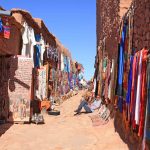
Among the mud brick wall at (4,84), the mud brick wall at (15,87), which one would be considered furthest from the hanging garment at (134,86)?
the mud brick wall at (4,84)

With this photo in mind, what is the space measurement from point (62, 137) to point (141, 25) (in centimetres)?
387

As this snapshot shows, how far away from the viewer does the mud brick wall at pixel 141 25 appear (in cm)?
635

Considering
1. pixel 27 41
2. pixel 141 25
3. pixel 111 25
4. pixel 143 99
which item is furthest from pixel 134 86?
pixel 27 41

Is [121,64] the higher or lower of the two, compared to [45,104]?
higher

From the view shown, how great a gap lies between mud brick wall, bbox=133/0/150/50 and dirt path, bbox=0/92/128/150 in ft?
7.00

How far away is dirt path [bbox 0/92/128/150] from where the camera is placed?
807cm

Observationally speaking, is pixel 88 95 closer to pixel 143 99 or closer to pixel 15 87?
pixel 15 87

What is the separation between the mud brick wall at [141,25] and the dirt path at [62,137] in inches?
84.0

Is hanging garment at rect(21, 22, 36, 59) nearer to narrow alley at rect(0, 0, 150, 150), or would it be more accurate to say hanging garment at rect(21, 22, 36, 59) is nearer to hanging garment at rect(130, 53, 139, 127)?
narrow alley at rect(0, 0, 150, 150)

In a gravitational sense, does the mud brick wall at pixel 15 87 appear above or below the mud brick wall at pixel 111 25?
below

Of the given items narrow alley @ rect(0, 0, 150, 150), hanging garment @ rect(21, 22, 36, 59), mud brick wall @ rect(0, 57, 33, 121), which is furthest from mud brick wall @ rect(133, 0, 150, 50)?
hanging garment @ rect(21, 22, 36, 59)

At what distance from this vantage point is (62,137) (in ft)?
30.8

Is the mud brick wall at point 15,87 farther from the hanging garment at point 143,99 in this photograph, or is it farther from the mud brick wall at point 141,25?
the hanging garment at point 143,99

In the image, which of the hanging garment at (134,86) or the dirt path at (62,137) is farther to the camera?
the dirt path at (62,137)
